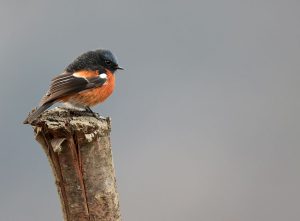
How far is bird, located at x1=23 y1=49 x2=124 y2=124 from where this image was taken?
5.87 m

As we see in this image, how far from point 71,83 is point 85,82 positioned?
32 centimetres

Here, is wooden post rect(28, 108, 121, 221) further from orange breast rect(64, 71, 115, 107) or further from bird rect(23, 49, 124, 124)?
orange breast rect(64, 71, 115, 107)

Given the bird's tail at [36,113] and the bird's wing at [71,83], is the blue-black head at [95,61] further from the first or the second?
the bird's tail at [36,113]

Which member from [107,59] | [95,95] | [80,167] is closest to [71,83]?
[95,95]

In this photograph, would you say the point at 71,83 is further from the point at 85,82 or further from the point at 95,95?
the point at 95,95

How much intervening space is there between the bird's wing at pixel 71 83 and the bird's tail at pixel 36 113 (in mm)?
97

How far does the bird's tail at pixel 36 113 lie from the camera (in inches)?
174

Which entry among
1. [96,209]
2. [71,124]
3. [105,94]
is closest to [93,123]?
[71,124]

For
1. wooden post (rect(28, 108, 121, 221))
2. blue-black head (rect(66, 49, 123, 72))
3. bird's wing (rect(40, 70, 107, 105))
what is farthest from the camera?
blue-black head (rect(66, 49, 123, 72))

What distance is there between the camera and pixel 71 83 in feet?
19.7

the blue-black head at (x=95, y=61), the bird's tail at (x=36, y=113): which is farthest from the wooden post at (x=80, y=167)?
the blue-black head at (x=95, y=61)

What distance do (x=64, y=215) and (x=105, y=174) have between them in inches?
22.2

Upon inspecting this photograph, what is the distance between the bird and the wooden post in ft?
4.27

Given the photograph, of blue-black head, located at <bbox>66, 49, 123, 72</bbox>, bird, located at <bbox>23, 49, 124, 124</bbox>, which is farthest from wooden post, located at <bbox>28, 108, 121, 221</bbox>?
blue-black head, located at <bbox>66, 49, 123, 72</bbox>
